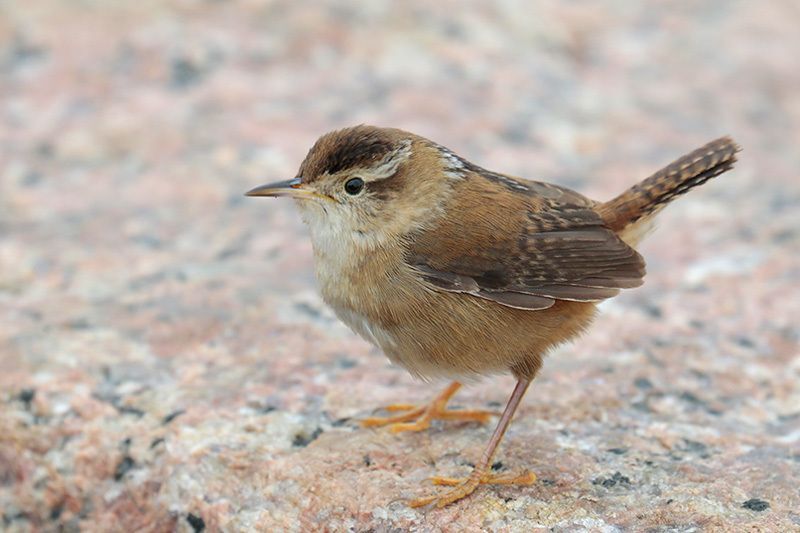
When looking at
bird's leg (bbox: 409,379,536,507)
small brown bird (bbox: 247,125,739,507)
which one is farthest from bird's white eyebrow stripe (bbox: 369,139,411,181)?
bird's leg (bbox: 409,379,536,507)

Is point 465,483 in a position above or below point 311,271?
below

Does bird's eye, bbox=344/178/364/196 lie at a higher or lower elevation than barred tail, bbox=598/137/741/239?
lower

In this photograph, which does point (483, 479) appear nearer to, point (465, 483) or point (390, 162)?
point (465, 483)

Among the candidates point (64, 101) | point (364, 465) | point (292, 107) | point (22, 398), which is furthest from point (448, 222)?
point (64, 101)

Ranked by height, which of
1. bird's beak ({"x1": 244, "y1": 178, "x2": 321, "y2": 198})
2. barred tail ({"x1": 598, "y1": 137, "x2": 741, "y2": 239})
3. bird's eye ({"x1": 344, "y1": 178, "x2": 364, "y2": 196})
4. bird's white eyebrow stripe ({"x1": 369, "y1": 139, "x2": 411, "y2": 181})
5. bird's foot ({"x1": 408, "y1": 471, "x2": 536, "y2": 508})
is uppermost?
barred tail ({"x1": 598, "y1": 137, "x2": 741, "y2": 239})

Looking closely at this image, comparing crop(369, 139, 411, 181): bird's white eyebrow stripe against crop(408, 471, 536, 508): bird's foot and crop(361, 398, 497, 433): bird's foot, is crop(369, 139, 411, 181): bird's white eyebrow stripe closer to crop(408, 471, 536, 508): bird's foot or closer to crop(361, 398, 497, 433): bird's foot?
crop(361, 398, 497, 433): bird's foot

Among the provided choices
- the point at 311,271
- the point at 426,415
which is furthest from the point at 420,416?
the point at 311,271

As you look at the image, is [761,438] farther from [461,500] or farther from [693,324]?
[461,500]
